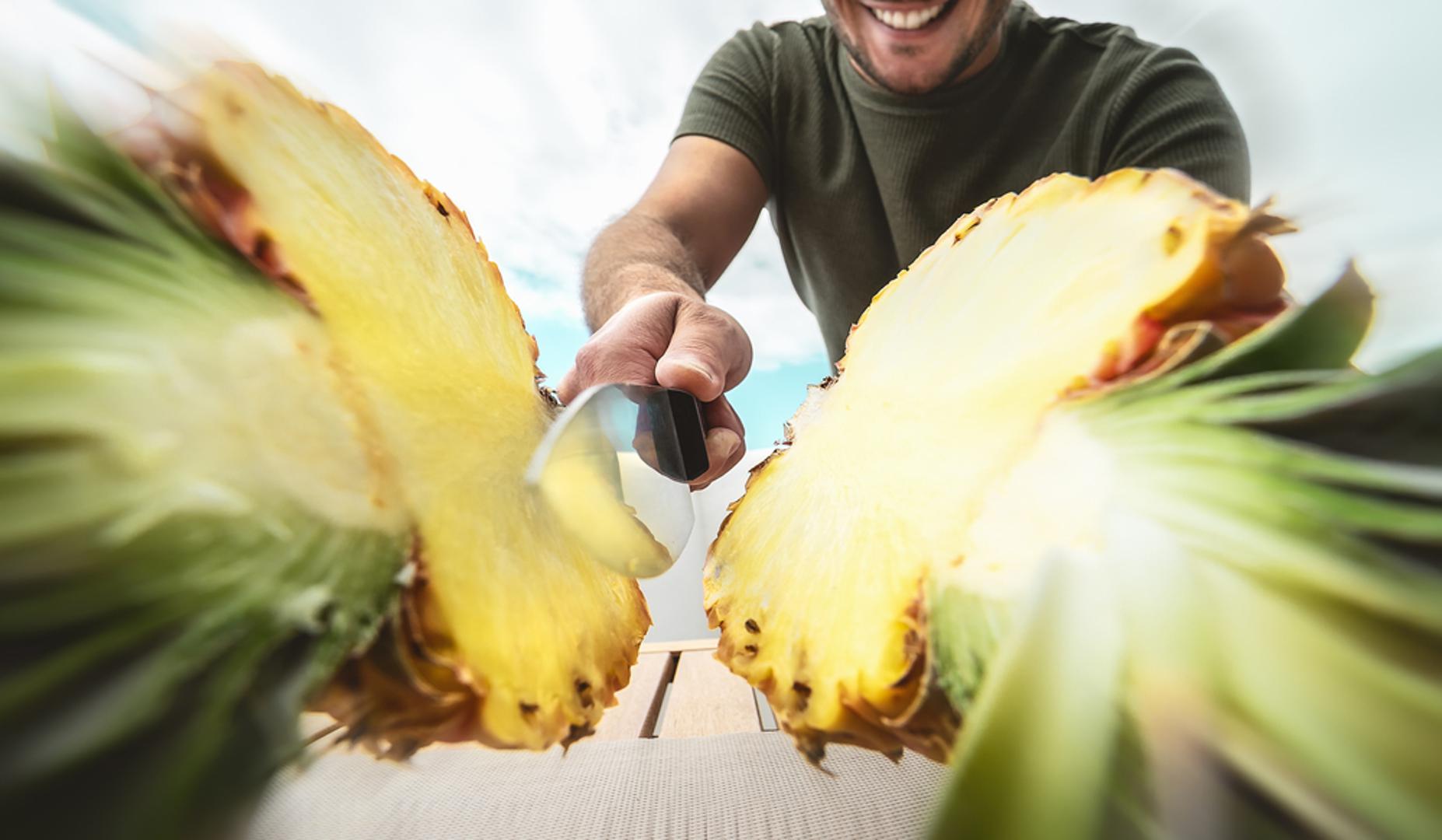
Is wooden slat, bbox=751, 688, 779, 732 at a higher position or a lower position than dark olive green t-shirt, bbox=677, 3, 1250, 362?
lower

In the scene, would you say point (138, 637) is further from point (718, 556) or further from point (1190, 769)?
point (718, 556)

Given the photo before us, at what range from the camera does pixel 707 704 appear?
1.04 m

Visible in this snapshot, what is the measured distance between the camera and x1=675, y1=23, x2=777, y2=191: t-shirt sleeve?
166 centimetres

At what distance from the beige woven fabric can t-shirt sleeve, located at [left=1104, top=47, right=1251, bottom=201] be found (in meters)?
1.28

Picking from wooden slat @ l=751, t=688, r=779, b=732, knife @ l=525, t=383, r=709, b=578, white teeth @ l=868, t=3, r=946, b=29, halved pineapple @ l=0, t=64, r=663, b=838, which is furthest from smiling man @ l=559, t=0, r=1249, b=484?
halved pineapple @ l=0, t=64, r=663, b=838

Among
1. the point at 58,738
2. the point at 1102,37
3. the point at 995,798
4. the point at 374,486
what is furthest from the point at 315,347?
the point at 1102,37

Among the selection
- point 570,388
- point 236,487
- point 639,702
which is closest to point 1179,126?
point 570,388

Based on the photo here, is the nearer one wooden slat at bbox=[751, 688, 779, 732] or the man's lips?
wooden slat at bbox=[751, 688, 779, 732]

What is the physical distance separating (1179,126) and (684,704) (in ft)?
4.67

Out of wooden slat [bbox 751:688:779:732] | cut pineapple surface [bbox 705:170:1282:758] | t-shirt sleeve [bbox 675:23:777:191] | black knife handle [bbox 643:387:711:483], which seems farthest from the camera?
t-shirt sleeve [bbox 675:23:777:191]

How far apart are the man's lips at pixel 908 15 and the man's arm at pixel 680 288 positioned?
1.28ft

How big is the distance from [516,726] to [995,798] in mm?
270

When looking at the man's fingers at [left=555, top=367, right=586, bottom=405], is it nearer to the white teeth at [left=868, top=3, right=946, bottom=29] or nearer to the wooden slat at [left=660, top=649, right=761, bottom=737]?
the wooden slat at [left=660, top=649, right=761, bottom=737]

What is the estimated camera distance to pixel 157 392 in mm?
296
